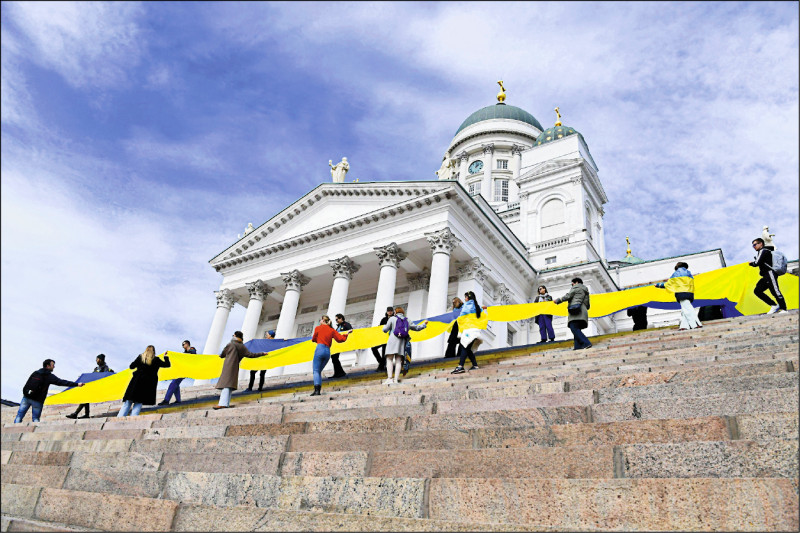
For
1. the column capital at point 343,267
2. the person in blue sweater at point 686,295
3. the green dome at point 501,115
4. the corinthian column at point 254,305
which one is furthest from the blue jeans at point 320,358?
the green dome at point 501,115

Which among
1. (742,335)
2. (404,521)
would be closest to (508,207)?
(742,335)

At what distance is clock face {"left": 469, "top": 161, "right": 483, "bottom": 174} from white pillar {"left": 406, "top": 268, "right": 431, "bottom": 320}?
27900 mm

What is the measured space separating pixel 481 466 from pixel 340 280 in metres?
22.9

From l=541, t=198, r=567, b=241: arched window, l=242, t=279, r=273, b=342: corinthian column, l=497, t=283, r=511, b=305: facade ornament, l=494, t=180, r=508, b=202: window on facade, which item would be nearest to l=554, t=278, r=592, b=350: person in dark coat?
l=497, t=283, r=511, b=305: facade ornament

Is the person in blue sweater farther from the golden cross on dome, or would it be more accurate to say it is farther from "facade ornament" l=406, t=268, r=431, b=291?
the golden cross on dome

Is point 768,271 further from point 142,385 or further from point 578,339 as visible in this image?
point 142,385

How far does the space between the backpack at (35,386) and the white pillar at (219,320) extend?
18207 mm

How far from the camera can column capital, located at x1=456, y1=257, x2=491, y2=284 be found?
1021 inches

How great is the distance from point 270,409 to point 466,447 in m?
4.62

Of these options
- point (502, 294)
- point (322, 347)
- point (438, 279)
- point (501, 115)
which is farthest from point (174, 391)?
point (501, 115)

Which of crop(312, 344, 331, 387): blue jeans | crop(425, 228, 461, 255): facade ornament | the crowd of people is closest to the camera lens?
crop(312, 344, 331, 387): blue jeans

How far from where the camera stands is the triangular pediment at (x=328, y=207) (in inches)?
1051

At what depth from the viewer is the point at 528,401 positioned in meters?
5.55

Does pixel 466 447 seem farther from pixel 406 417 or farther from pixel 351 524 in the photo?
pixel 351 524
